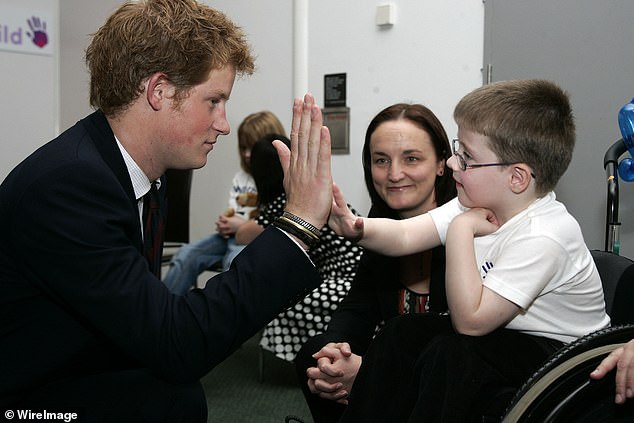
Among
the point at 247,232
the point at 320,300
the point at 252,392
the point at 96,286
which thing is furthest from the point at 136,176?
the point at 247,232

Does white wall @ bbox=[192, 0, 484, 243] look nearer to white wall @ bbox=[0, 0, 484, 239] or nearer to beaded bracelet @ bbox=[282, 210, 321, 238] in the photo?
white wall @ bbox=[0, 0, 484, 239]

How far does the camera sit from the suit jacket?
3.62 ft

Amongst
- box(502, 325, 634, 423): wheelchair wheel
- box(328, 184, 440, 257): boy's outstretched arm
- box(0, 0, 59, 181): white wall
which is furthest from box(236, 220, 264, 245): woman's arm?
box(502, 325, 634, 423): wheelchair wheel

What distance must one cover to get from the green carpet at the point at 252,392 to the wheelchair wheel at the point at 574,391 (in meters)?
1.71

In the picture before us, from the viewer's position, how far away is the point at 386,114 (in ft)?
6.63

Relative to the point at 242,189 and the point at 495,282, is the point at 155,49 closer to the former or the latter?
the point at 495,282

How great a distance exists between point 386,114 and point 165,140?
88 centimetres

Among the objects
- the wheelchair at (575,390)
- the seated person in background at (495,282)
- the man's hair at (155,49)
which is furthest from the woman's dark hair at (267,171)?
the wheelchair at (575,390)

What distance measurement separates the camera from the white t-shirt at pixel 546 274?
1.26 metres

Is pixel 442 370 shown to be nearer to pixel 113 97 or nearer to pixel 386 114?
pixel 113 97

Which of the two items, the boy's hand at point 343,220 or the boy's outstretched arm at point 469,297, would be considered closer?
the boy's outstretched arm at point 469,297

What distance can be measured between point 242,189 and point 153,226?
8.72 ft

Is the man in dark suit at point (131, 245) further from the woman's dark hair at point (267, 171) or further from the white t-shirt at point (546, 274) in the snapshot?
the woman's dark hair at point (267, 171)

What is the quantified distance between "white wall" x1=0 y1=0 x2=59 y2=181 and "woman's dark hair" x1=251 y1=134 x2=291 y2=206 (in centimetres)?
129
